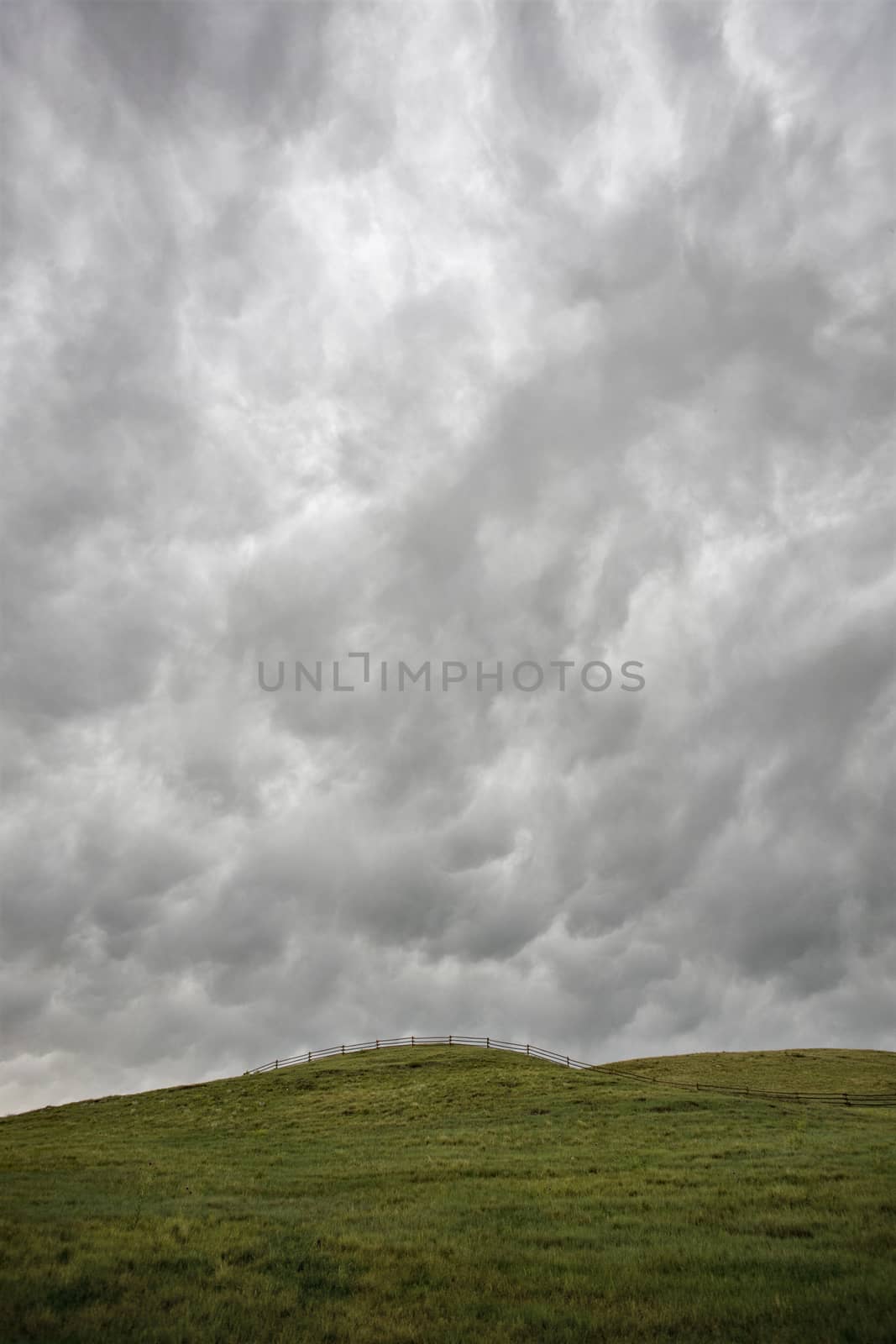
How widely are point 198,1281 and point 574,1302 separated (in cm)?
788

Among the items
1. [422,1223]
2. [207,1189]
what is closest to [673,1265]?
[422,1223]

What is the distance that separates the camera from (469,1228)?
67.9ft

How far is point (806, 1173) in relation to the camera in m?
25.7

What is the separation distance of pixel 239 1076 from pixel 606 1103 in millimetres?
38603

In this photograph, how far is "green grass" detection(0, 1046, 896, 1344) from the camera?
46.1 ft

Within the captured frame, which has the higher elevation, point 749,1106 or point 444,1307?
point 749,1106

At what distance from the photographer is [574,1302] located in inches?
582

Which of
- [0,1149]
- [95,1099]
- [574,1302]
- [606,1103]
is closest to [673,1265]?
[574,1302]

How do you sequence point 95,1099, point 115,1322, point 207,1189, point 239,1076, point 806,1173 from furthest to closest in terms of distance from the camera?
point 239,1076
point 95,1099
point 207,1189
point 806,1173
point 115,1322

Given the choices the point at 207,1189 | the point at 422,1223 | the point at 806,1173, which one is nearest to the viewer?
the point at 422,1223

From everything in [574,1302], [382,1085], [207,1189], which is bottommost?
[574,1302]

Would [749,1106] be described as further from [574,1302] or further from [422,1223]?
[574,1302]

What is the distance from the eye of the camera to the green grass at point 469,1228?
14.0 meters

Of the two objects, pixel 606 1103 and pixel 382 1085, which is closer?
pixel 606 1103
